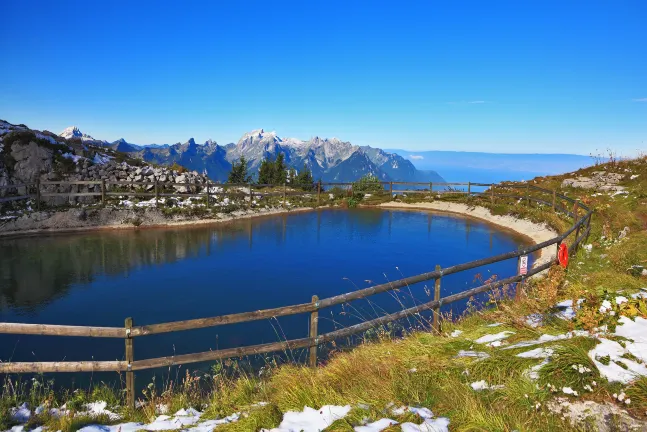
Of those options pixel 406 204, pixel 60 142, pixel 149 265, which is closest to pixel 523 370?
pixel 149 265

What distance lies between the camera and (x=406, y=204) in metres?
38.3

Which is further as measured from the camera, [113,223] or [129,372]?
[113,223]

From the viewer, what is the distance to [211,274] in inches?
611

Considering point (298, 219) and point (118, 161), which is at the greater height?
point (118, 161)

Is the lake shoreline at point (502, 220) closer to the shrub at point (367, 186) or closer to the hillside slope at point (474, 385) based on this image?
the shrub at point (367, 186)

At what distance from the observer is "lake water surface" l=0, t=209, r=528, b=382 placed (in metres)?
10.1

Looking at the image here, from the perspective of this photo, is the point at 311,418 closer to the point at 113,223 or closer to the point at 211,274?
the point at 211,274

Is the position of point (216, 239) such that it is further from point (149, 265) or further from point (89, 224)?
point (89, 224)

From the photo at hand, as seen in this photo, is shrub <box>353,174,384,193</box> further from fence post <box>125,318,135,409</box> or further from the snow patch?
the snow patch

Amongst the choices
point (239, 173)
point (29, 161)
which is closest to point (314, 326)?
point (29, 161)

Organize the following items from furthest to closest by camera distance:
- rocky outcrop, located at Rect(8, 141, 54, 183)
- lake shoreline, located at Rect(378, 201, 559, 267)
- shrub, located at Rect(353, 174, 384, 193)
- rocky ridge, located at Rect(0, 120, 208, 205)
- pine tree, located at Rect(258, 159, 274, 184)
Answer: pine tree, located at Rect(258, 159, 274, 184), shrub, located at Rect(353, 174, 384, 193), rocky outcrop, located at Rect(8, 141, 54, 183), rocky ridge, located at Rect(0, 120, 208, 205), lake shoreline, located at Rect(378, 201, 559, 267)

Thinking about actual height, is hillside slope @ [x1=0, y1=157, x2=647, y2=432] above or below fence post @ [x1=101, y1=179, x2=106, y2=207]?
below

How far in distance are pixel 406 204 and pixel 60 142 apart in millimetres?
31020

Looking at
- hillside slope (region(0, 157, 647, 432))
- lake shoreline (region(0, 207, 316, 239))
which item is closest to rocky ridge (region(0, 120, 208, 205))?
lake shoreline (region(0, 207, 316, 239))
